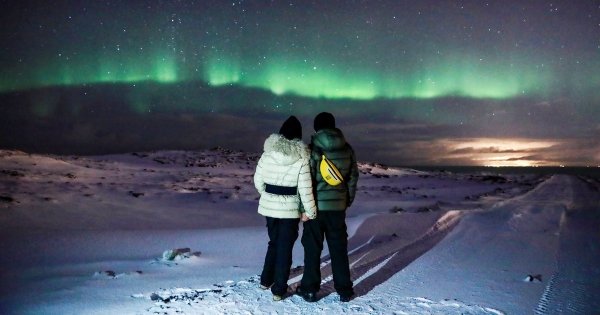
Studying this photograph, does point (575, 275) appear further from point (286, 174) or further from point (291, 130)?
point (291, 130)

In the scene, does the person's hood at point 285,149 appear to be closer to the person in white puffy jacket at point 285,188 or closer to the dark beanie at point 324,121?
the person in white puffy jacket at point 285,188

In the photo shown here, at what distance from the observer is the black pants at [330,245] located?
16.6 ft

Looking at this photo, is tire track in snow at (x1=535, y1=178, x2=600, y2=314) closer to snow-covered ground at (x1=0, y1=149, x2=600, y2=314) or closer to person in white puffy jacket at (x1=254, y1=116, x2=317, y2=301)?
snow-covered ground at (x1=0, y1=149, x2=600, y2=314)

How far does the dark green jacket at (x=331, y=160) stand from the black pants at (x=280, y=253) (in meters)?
0.41

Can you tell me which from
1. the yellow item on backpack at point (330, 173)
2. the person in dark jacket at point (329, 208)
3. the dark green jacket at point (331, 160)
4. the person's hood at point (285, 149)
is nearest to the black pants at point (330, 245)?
the person in dark jacket at point (329, 208)

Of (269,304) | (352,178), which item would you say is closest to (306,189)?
(352,178)

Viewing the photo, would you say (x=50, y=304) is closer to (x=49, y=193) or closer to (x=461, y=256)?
(x=461, y=256)

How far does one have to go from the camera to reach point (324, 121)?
5.07 meters

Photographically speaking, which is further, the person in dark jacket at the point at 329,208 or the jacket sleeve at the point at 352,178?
the jacket sleeve at the point at 352,178

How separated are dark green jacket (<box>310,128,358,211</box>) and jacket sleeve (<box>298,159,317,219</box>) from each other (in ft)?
0.45

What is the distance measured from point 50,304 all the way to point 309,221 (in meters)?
2.77

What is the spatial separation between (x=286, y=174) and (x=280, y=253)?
0.91m

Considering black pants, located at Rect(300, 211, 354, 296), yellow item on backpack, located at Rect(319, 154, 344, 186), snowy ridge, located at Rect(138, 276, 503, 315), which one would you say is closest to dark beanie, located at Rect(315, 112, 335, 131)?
yellow item on backpack, located at Rect(319, 154, 344, 186)

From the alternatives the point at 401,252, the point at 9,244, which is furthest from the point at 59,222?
the point at 401,252
